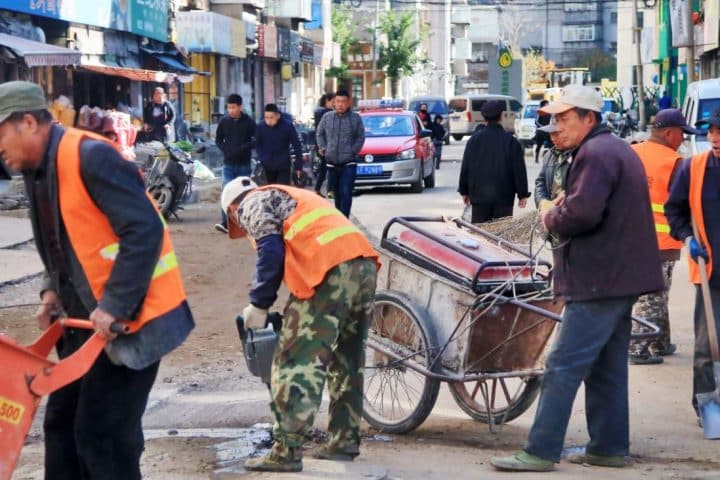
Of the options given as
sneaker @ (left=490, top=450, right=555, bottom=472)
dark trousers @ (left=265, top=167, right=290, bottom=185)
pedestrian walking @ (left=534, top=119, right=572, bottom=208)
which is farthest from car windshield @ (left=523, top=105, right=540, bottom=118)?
sneaker @ (left=490, top=450, right=555, bottom=472)

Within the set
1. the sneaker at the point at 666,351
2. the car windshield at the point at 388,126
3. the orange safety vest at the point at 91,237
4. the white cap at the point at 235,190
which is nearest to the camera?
the orange safety vest at the point at 91,237

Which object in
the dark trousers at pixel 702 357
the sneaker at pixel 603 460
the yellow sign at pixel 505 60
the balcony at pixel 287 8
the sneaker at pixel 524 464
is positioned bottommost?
the sneaker at pixel 603 460

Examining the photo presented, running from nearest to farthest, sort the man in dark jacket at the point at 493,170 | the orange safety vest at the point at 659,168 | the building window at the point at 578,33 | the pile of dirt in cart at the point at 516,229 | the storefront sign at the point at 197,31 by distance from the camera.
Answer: the orange safety vest at the point at 659,168 → the pile of dirt in cart at the point at 516,229 → the man in dark jacket at the point at 493,170 → the storefront sign at the point at 197,31 → the building window at the point at 578,33

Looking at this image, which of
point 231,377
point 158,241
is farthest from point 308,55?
point 158,241

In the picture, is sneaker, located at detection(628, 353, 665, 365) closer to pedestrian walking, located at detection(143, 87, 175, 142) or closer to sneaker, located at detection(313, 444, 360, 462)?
sneaker, located at detection(313, 444, 360, 462)

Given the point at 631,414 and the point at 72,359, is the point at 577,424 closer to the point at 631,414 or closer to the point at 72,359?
Result: the point at 631,414

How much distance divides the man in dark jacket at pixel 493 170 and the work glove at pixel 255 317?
5.48 meters

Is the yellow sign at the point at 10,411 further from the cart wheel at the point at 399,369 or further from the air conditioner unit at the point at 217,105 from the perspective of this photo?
the air conditioner unit at the point at 217,105

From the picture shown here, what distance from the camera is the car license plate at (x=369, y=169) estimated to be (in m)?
23.7

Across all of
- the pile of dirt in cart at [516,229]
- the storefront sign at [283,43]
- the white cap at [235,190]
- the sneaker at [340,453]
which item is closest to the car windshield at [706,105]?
the pile of dirt in cart at [516,229]

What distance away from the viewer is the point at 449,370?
6.81 m

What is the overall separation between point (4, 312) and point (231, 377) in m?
3.10

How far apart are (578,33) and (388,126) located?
10487 cm

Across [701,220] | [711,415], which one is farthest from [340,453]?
[701,220]
